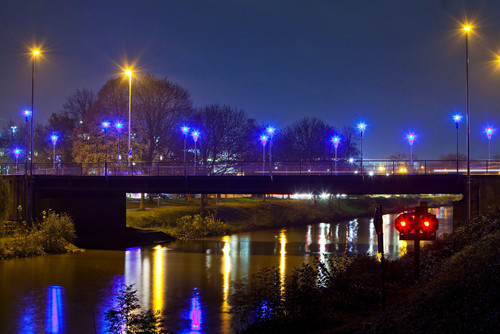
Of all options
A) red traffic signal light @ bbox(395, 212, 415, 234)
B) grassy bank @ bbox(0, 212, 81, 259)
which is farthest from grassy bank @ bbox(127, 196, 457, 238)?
red traffic signal light @ bbox(395, 212, 415, 234)

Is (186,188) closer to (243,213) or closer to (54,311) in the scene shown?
(54,311)

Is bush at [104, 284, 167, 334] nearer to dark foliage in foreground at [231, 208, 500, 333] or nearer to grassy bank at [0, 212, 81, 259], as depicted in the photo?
dark foliage in foreground at [231, 208, 500, 333]

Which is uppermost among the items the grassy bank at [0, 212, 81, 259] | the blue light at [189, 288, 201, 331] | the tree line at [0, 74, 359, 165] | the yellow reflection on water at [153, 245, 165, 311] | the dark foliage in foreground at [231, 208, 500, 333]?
the tree line at [0, 74, 359, 165]

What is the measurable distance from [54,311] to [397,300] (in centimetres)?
1373

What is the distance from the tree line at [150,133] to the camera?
61688 millimetres

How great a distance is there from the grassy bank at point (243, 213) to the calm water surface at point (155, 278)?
443cm

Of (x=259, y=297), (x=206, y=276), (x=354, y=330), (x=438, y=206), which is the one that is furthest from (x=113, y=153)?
(x=438, y=206)

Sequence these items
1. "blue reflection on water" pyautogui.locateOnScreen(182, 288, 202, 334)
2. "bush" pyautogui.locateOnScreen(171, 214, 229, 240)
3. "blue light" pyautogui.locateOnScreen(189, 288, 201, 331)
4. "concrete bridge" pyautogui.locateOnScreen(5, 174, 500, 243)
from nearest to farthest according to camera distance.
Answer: "blue reflection on water" pyautogui.locateOnScreen(182, 288, 202, 334), "blue light" pyautogui.locateOnScreen(189, 288, 201, 331), "concrete bridge" pyautogui.locateOnScreen(5, 174, 500, 243), "bush" pyautogui.locateOnScreen(171, 214, 229, 240)

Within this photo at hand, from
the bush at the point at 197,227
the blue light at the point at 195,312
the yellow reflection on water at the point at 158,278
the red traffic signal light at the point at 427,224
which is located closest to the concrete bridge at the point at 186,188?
the yellow reflection on water at the point at 158,278

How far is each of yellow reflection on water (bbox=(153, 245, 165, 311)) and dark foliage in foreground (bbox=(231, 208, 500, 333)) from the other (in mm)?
3363

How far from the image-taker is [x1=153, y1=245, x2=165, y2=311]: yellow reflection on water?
23419 mm

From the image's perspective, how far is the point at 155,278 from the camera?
30297mm

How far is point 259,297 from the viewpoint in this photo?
16234 millimetres

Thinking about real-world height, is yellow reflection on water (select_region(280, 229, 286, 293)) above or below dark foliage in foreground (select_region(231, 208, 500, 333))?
below
